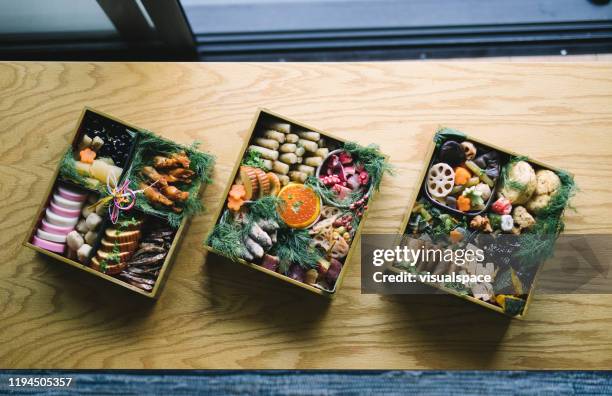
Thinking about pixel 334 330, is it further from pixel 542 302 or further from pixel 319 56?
pixel 319 56

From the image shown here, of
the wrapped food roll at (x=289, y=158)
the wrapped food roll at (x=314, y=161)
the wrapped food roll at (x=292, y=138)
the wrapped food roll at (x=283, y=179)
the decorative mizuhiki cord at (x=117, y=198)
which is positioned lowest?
the decorative mizuhiki cord at (x=117, y=198)

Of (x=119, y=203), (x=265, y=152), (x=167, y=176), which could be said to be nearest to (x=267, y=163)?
(x=265, y=152)

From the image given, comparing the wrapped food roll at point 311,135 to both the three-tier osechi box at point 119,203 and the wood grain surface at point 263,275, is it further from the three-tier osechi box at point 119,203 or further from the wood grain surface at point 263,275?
the three-tier osechi box at point 119,203

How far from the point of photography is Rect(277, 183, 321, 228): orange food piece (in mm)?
1631

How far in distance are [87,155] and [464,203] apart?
49.5 inches

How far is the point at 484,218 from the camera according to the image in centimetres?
160

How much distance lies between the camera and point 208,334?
174 cm

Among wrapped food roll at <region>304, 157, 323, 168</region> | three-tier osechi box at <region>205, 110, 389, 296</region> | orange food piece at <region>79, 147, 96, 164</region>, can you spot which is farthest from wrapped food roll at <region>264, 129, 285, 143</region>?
orange food piece at <region>79, 147, 96, 164</region>

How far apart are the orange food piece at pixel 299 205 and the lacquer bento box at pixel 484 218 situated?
0.31 metres

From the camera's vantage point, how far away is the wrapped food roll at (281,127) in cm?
165

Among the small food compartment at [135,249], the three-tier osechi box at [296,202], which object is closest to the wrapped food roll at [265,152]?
the three-tier osechi box at [296,202]

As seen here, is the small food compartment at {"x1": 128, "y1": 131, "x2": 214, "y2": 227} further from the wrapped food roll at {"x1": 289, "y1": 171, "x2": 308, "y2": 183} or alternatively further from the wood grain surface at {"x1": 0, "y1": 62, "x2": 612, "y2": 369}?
the wrapped food roll at {"x1": 289, "y1": 171, "x2": 308, "y2": 183}

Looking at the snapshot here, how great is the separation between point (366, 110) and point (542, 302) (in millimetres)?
934

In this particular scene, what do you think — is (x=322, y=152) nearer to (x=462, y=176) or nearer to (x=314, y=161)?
(x=314, y=161)
